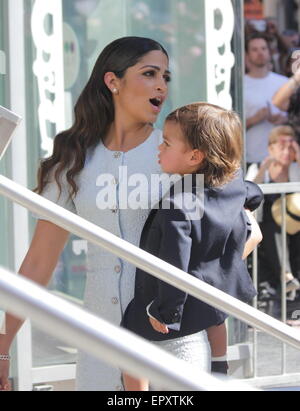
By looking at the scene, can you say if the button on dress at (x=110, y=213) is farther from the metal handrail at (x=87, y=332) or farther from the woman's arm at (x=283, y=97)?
the woman's arm at (x=283, y=97)

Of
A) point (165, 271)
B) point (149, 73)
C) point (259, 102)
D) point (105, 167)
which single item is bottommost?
point (165, 271)

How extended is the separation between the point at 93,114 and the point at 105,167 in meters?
0.15

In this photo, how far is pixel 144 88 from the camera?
2.54 meters

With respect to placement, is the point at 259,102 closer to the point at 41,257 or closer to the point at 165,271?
Result: the point at 41,257

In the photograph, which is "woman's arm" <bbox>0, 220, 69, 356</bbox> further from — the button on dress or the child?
the child

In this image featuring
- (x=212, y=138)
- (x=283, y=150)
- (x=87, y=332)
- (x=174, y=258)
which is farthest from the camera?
(x=283, y=150)

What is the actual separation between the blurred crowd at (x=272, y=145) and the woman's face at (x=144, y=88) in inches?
105

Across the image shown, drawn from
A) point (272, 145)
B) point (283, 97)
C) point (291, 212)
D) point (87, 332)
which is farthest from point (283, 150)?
point (87, 332)

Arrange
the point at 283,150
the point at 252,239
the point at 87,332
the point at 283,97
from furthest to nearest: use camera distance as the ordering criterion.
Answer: the point at 283,97 → the point at 283,150 → the point at 252,239 → the point at 87,332

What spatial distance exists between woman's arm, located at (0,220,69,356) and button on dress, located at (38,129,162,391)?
0.08 meters

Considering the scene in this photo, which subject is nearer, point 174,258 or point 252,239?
point 174,258
